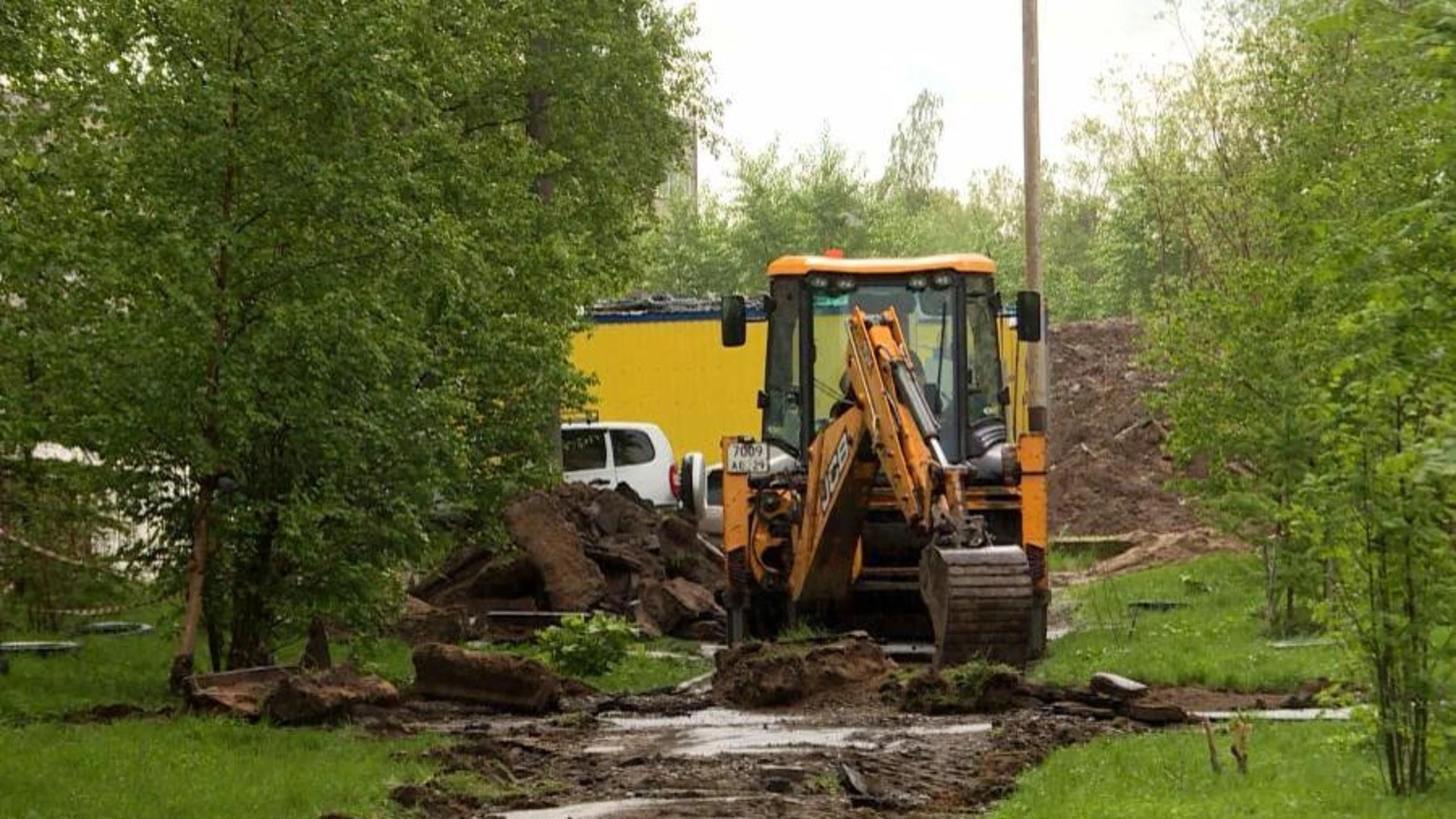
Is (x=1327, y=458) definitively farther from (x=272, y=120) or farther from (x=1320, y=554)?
(x=272, y=120)

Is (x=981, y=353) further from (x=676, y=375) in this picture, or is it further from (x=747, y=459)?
(x=676, y=375)

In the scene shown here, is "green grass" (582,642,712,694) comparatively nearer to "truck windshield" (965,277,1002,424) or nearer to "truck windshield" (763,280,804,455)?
"truck windshield" (763,280,804,455)

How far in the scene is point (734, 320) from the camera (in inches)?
854

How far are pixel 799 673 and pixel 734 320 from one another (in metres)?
4.37

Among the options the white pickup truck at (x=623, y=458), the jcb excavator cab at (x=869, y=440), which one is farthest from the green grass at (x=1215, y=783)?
the white pickup truck at (x=623, y=458)

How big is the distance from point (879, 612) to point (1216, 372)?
13.8 feet

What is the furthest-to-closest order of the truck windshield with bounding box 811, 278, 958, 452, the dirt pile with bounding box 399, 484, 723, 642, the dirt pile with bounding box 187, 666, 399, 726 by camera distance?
the dirt pile with bounding box 399, 484, 723, 642 < the truck windshield with bounding box 811, 278, 958, 452 < the dirt pile with bounding box 187, 666, 399, 726

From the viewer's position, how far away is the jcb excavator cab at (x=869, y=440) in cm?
1994

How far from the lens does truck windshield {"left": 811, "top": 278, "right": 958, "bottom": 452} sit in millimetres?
22125

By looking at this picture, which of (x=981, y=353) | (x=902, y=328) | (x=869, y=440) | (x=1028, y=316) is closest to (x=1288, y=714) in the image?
(x=869, y=440)

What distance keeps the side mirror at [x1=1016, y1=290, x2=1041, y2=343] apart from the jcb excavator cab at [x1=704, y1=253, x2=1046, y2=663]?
0.02 m

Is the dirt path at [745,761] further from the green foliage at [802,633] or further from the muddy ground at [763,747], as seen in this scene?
the green foliage at [802,633]

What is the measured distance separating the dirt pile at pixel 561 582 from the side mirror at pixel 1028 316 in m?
6.87

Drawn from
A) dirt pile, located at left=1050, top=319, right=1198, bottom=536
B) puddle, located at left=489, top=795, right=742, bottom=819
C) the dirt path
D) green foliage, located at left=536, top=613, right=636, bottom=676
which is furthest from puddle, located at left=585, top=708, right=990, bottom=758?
dirt pile, located at left=1050, top=319, right=1198, bottom=536
